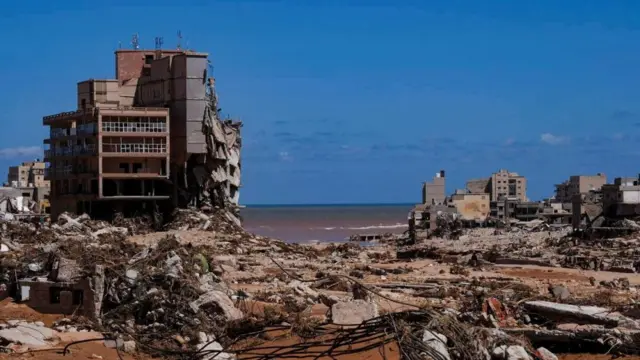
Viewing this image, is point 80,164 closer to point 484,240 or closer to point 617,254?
point 484,240

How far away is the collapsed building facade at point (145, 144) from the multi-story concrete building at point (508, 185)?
63388mm

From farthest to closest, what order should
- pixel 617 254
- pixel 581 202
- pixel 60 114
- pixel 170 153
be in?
pixel 581 202 → pixel 60 114 → pixel 170 153 → pixel 617 254

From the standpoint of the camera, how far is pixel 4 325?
52.2 ft

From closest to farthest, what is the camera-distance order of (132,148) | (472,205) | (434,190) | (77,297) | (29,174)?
(77,297)
(132,148)
(472,205)
(434,190)
(29,174)

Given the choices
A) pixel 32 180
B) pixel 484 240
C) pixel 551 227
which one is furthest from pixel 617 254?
pixel 32 180

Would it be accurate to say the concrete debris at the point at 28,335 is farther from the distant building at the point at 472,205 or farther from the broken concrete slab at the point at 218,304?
the distant building at the point at 472,205

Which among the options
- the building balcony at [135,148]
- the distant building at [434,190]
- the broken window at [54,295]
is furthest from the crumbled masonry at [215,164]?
the distant building at [434,190]

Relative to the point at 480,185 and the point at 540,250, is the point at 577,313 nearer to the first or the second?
the point at 540,250

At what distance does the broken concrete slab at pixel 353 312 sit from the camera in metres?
16.3

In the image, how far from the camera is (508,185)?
112250 millimetres

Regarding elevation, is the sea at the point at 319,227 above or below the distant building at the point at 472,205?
below

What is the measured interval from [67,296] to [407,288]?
10.8 m

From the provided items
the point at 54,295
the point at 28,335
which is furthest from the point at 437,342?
the point at 54,295

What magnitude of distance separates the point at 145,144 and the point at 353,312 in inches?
1280
